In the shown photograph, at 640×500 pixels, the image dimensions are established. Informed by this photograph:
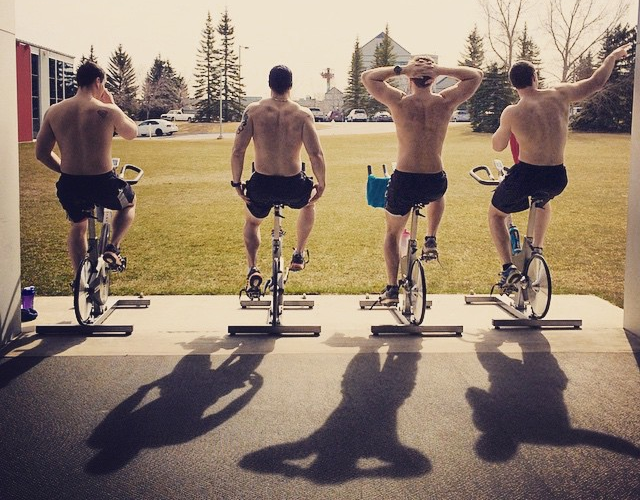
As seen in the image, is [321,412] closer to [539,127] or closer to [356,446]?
[356,446]

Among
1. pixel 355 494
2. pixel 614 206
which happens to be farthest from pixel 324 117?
pixel 355 494

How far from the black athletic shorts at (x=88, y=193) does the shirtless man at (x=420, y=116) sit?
2.09 metres

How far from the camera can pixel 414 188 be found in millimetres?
6270

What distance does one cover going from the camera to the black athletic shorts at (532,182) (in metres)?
6.34

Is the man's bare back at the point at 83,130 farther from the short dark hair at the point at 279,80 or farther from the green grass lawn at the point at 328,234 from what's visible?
the green grass lawn at the point at 328,234

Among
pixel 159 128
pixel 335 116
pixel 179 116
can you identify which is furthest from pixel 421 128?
pixel 179 116

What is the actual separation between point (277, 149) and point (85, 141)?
1.44m

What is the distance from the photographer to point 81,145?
20.0 feet

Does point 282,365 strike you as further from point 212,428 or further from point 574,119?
point 574,119

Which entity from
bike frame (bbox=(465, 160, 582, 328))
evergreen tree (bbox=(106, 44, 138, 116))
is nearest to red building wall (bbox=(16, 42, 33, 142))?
evergreen tree (bbox=(106, 44, 138, 116))

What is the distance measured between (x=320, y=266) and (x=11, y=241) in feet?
16.7

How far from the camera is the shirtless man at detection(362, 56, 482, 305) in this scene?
6.11 metres

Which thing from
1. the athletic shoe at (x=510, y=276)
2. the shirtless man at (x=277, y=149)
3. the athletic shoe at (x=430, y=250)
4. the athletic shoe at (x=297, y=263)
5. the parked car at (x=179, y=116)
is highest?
the parked car at (x=179, y=116)

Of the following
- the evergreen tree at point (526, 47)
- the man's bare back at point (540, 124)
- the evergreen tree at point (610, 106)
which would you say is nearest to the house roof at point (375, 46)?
the evergreen tree at point (526, 47)
